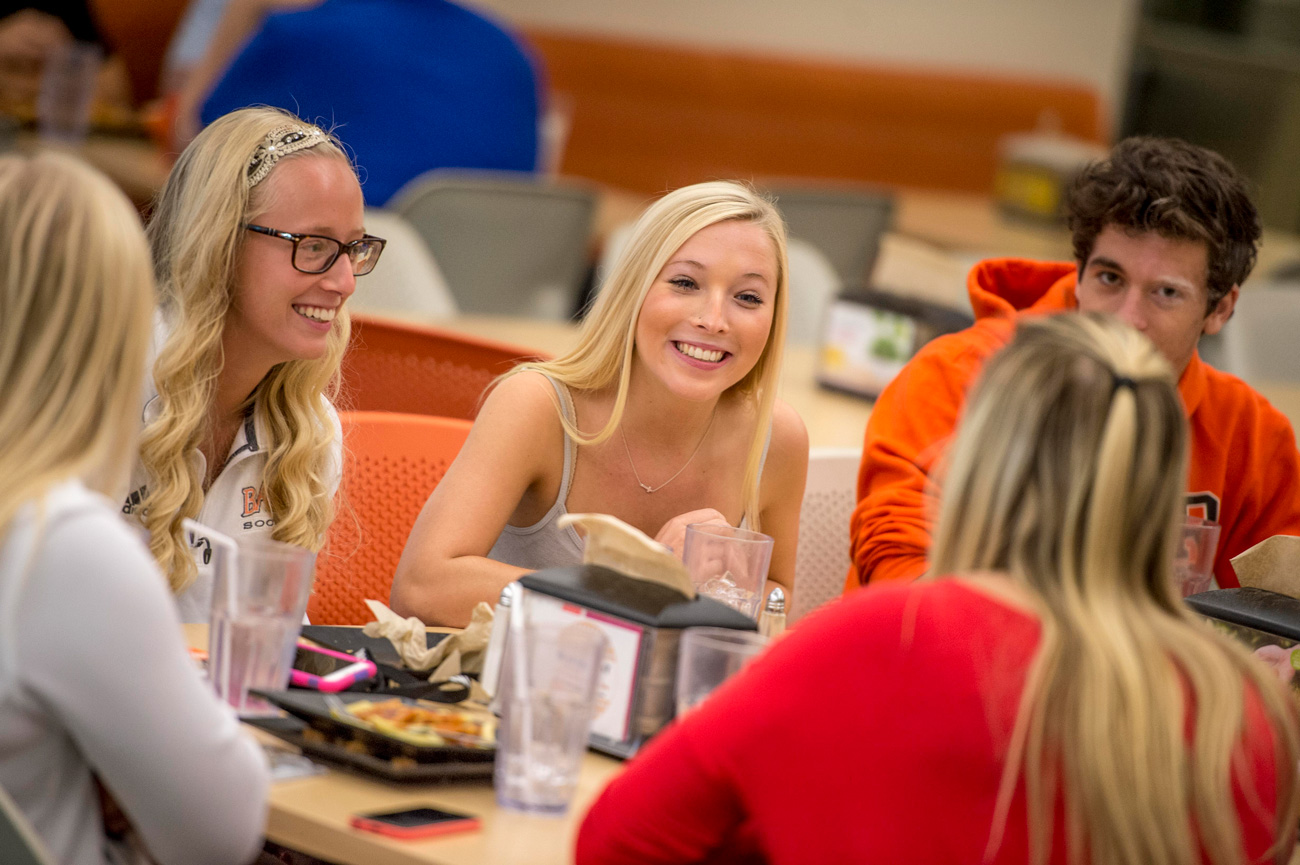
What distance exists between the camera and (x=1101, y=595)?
1211 millimetres

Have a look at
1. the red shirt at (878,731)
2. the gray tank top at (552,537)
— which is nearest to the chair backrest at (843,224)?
the gray tank top at (552,537)

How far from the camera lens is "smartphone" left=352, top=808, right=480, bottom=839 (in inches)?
51.5

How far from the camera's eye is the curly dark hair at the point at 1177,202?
2.33 m

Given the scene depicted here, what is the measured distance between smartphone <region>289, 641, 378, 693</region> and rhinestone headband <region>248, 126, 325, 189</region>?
0.67 m

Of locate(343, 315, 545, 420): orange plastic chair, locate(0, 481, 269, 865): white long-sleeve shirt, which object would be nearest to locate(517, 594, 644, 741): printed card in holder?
locate(0, 481, 269, 865): white long-sleeve shirt

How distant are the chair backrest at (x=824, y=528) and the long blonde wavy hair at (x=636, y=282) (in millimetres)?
524

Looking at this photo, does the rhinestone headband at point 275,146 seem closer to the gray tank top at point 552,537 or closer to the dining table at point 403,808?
the gray tank top at point 552,537

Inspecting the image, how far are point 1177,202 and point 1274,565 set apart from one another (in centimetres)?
71

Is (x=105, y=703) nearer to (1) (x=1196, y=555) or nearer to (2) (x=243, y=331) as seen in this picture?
(2) (x=243, y=331)

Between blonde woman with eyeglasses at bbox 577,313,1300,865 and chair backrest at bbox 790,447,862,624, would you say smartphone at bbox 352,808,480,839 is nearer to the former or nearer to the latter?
blonde woman with eyeglasses at bbox 577,313,1300,865

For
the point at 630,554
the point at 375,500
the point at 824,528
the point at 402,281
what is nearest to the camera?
the point at 630,554

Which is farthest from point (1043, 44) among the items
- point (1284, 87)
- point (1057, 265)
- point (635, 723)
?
point (635, 723)

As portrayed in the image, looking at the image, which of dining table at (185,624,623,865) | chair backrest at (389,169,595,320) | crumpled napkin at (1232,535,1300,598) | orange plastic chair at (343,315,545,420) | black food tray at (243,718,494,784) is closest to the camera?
dining table at (185,624,623,865)

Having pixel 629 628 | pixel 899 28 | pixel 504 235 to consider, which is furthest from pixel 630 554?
pixel 899 28
